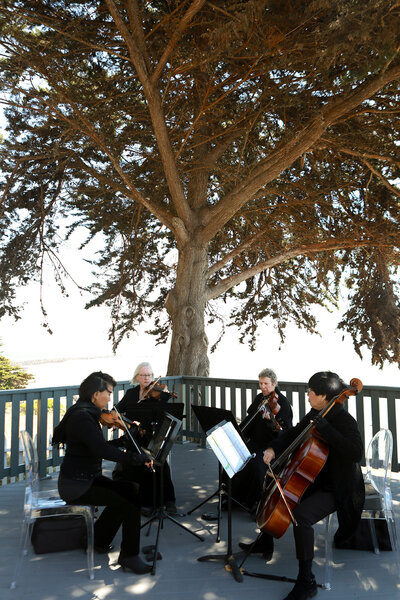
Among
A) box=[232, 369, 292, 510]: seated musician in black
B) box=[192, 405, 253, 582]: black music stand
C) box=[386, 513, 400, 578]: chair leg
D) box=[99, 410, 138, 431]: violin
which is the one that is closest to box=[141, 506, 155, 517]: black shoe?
box=[192, 405, 253, 582]: black music stand

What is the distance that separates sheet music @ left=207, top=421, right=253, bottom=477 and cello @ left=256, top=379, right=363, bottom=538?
0.89 feet

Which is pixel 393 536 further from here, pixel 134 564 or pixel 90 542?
pixel 90 542

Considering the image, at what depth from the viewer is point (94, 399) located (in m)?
3.85

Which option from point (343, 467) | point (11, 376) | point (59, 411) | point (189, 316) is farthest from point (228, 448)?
point (11, 376)

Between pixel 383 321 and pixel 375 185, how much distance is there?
290 centimetres

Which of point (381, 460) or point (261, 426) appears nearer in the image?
point (381, 460)

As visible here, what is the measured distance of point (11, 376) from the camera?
17.9 metres

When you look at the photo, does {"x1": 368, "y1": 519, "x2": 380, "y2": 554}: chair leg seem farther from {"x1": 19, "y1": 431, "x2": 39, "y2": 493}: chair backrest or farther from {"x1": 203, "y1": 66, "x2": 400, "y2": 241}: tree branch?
{"x1": 203, "y1": 66, "x2": 400, "y2": 241}: tree branch

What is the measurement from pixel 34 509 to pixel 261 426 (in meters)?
2.29

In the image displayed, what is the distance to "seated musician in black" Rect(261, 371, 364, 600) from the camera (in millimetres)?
3242

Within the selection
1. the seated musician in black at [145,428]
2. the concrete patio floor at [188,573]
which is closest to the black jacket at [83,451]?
the concrete patio floor at [188,573]

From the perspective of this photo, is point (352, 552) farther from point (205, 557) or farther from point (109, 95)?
point (109, 95)

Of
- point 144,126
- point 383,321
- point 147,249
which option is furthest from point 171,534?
point 147,249

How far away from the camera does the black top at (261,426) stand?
5059 mm
